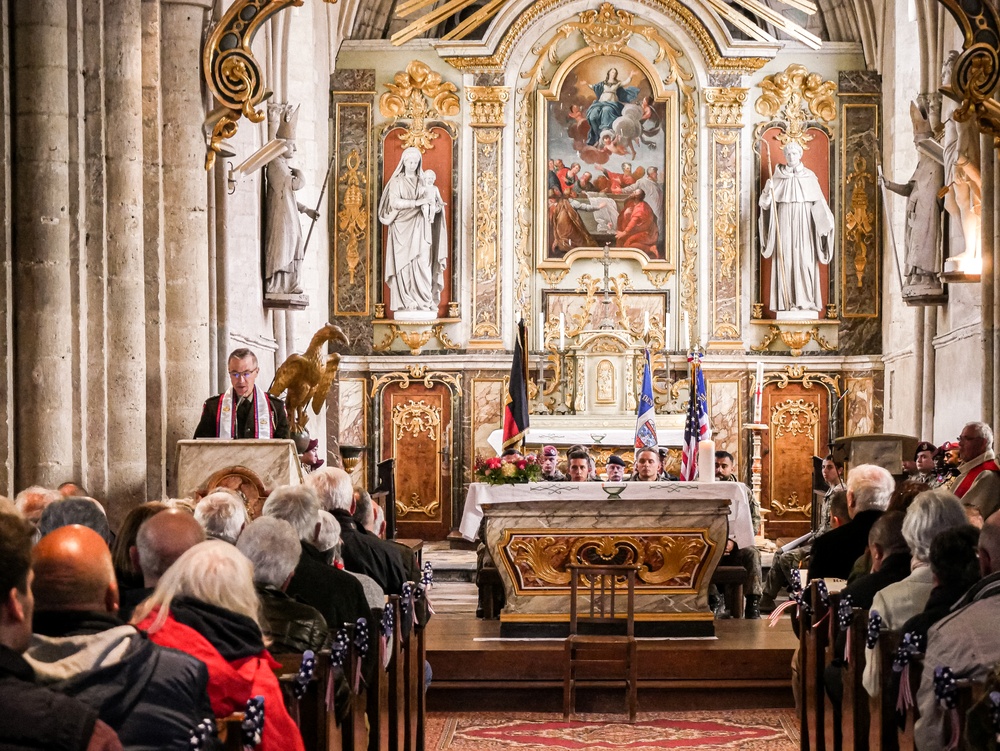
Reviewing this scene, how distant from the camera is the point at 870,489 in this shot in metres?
7.04

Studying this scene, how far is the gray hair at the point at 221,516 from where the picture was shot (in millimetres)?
5336

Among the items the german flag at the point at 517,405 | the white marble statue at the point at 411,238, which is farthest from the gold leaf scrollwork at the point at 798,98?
the german flag at the point at 517,405

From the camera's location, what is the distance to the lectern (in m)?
7.71

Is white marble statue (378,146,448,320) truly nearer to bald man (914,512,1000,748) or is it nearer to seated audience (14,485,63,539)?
seated audience (14,485,63,539)

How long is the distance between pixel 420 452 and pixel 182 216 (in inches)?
280

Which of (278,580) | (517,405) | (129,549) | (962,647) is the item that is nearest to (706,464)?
(517,405)

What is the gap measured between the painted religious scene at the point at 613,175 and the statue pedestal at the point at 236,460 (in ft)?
29.2

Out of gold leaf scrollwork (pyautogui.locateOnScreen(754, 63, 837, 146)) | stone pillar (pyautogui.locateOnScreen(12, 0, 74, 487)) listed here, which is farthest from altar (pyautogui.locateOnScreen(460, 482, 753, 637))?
gold leaf scrollwork (pyautogui.locateOnScreen(754, 63, 837, 146))

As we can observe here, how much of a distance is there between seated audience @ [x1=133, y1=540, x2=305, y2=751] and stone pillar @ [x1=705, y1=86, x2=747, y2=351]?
41.7 feet

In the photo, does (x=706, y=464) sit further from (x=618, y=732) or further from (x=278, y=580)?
(x=278, y=580)

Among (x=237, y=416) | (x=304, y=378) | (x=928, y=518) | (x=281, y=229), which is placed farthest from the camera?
(x=281, y=229)

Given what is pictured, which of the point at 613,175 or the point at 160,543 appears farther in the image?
the point at 613,175

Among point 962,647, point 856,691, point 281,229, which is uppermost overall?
point 281,229

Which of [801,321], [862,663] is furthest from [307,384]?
[801,321]
